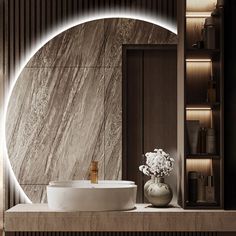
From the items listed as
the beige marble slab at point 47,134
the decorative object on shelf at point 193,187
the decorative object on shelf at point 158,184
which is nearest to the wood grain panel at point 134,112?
the beige marble slab at point 47,134

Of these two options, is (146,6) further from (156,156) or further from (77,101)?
(156,156)

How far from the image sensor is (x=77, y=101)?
4477 mm

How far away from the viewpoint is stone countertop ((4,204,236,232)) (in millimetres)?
3738

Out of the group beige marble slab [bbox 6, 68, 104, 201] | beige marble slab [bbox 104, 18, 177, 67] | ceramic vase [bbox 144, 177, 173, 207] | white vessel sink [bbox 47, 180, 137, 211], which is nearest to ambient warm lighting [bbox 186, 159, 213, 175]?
ceramic vase [bbox 144, 177, 173, 207]

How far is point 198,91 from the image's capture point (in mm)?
4090

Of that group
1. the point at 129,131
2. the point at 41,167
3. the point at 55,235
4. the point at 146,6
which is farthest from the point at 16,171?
the point at 146,6

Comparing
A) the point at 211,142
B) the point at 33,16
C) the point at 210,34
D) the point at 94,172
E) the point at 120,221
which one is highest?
the point at 33,16

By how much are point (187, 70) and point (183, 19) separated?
41 centimetres

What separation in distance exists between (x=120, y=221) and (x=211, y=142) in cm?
82

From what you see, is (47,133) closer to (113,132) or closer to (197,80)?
(113,132)

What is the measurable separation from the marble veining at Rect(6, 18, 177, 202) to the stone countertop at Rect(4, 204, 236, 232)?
0.73 m

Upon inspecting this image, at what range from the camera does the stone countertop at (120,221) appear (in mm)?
3738

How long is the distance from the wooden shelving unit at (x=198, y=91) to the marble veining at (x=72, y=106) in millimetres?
464

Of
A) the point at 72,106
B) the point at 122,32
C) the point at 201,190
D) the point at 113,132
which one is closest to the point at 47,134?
the point at 72,106
